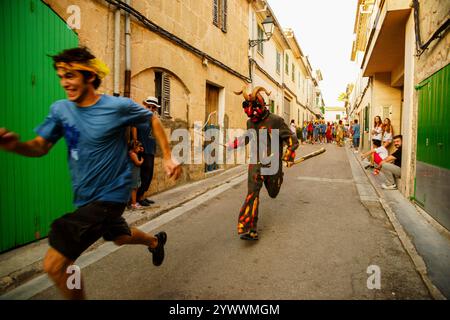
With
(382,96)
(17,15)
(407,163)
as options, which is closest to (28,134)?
(17,15)

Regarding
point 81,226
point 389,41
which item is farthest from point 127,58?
point 389,41

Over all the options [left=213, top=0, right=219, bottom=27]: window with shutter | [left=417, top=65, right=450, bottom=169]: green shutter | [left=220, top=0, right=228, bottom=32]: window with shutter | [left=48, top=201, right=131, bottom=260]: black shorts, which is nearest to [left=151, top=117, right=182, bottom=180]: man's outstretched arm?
[left=48, top=201, right=131, bottom=260]: black shorts

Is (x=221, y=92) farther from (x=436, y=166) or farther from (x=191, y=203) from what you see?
(x=436, y=166)

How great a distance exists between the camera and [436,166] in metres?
5.20

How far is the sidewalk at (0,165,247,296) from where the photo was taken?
3.32m

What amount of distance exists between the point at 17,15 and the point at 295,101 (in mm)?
26655

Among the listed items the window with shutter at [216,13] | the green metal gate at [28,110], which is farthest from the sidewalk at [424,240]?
the window with shutter at [216,13]

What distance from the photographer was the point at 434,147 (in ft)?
17.5

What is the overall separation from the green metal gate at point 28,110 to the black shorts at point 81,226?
2113mm

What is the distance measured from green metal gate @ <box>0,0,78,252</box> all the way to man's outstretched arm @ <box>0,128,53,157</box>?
1.79 m

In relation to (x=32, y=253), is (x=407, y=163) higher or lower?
higher

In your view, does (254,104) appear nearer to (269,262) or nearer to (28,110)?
(269,262)

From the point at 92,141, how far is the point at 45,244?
2.58 meters
